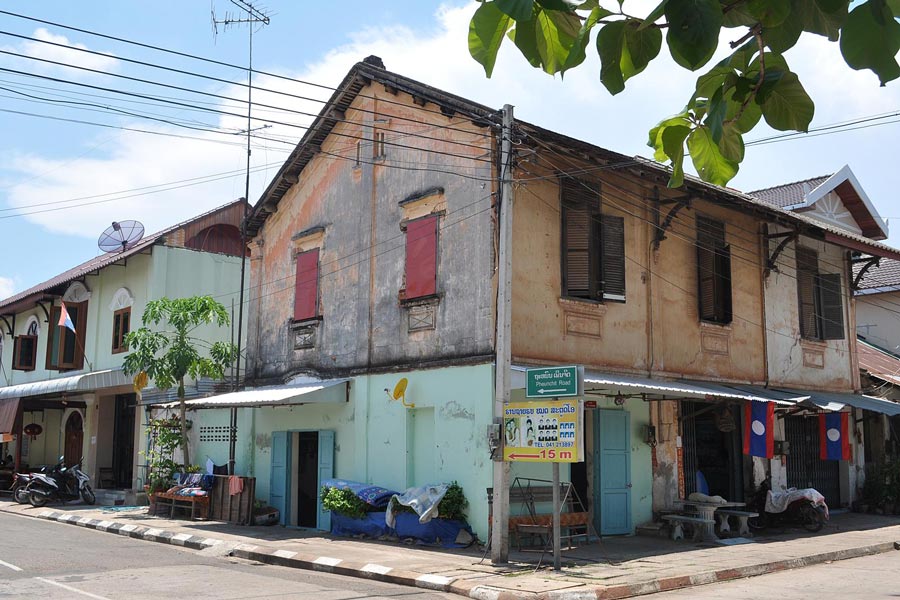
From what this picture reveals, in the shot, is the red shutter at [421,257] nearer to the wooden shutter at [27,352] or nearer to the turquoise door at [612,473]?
the turquoise door at [612,473]

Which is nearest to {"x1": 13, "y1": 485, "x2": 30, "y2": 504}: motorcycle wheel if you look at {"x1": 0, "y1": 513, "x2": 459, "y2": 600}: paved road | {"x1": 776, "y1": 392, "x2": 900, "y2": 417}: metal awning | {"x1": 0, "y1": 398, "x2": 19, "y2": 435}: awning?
{"x1": 0, "y1": 398, "x2": 19, "y2": 435}: awning

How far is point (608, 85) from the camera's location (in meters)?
2.57

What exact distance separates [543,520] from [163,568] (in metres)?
5.75

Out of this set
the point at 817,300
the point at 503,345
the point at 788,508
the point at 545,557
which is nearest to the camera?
the point at 503,345

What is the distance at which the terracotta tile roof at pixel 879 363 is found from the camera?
70.8 feet

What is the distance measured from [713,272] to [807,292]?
12.9 ft

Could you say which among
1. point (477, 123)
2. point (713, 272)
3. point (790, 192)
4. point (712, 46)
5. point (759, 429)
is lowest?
point (759, 429)

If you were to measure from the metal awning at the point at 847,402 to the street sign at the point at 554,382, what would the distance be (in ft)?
24.6

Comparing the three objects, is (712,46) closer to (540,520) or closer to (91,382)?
(540,520)

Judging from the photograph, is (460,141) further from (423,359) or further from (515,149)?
(423,359)

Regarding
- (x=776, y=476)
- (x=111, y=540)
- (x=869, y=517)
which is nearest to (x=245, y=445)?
(x=111, y=540)

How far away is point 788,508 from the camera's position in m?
17.0

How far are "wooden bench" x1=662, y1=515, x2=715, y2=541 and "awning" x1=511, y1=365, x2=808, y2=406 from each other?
2080 mm

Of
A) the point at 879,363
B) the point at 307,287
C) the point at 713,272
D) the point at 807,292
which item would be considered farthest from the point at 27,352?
the point at 879,363
